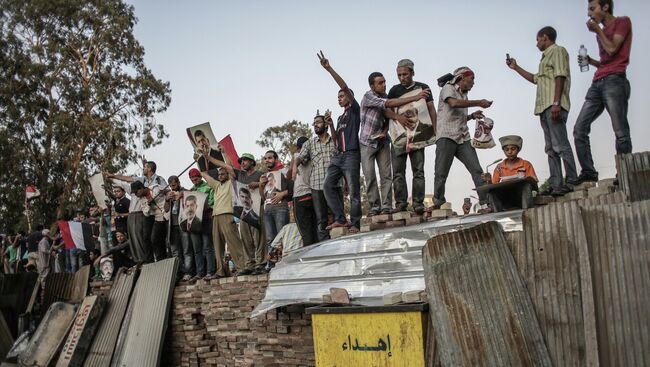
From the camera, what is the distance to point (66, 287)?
11.9 meters

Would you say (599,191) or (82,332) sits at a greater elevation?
(599,191)

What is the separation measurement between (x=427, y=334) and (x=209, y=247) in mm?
4653

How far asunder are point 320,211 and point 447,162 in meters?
1.76

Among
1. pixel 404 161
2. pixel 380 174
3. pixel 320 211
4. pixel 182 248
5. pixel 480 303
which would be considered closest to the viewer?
pixel 480 303

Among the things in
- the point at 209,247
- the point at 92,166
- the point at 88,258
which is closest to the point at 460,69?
the point at 209,247

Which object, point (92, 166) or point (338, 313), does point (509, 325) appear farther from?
point (92, 166)

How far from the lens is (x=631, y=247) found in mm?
3998

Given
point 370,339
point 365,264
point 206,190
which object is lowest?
point 370,339

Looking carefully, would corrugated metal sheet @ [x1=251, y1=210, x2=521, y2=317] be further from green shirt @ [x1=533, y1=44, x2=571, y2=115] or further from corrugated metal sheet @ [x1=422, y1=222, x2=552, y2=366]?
green shirt @ [x1=533, y1=44, x2=571, y2=115]

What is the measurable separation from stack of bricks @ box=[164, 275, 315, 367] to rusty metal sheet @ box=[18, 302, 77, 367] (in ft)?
6.73

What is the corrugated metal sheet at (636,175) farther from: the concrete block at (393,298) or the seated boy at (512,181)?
the concrete block at (393,298)

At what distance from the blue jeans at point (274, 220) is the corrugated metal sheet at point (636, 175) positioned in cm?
430

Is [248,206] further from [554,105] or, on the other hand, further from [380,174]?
[554,105]

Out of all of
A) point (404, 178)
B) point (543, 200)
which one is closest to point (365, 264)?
point (404, 178)
